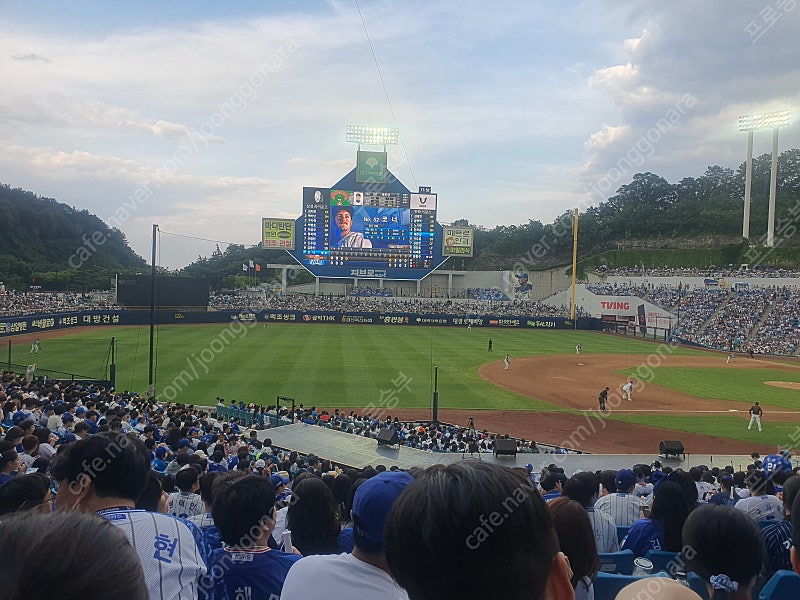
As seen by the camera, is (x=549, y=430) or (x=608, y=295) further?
(x=608, y=295)

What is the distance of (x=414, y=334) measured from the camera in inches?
2186

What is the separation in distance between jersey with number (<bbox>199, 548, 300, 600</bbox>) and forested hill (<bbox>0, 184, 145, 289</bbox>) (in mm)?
79205

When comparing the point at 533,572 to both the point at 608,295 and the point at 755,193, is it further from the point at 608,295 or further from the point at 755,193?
the point at 755,193

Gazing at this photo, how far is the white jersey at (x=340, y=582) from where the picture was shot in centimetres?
271

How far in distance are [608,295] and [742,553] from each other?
6873cm

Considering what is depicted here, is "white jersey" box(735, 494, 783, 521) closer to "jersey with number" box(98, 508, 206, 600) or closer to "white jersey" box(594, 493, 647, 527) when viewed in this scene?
"white jersey" box(594, 493, 647, 527)

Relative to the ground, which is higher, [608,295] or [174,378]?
[608,295]

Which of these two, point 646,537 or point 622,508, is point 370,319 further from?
point 646,537

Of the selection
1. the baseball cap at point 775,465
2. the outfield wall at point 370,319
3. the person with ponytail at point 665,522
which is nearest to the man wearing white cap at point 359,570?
the person with ponytail at point 665,522

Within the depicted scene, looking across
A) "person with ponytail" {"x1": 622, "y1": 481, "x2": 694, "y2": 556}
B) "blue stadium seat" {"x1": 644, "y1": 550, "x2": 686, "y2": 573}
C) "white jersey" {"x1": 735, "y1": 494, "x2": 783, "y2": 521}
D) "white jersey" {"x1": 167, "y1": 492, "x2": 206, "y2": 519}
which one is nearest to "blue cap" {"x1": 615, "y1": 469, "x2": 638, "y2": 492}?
"white jersey" {"x1": 735, "y1": 494, "x2": 783, "y2": 521}

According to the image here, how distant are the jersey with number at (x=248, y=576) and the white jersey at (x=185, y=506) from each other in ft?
12.3

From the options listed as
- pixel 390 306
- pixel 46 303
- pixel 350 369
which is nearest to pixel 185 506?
pixel 350 369

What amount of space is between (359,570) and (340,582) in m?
0.11

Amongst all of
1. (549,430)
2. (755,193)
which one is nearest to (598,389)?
(549,430)
